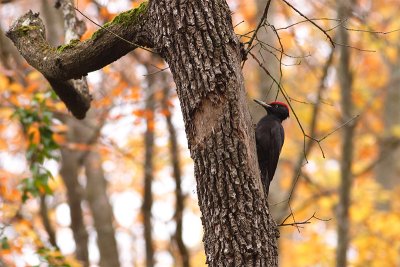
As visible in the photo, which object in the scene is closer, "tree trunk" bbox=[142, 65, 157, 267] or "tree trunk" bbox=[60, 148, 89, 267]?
"tree trunk" bbox=[142, 65, 157, 267]

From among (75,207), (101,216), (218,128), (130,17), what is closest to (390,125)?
(101,216)

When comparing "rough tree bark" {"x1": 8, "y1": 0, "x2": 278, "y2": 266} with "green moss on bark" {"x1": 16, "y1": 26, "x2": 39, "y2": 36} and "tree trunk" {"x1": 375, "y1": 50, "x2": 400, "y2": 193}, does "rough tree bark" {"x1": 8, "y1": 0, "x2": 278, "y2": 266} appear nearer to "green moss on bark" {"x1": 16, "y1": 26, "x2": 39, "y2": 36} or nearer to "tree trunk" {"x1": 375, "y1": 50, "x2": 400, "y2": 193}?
"green moss on bark" {"x1": 16, "y1": 26, "x2": 39, "y2": 36}

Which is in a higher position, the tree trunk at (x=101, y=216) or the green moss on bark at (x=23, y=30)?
the tree trunk at (x=101, y=216)

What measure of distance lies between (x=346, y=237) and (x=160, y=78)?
3611mm

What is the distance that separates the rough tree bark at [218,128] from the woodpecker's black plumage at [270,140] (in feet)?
5.10

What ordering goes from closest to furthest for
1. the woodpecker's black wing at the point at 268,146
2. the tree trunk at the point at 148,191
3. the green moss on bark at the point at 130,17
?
1. the green moss on bark at the point at 130,17
2. the woodpecker's black wing at the point at 268,146
3. the tree trunk at the point at 148,191

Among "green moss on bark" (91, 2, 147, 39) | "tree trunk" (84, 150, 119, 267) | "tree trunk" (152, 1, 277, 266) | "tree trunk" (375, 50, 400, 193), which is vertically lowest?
"tree trunk" (152, 1, 277, 266)

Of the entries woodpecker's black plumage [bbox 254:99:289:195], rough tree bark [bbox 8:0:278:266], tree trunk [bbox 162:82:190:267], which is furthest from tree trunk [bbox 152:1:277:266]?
tree trunk [bbox 162:82:190:267]

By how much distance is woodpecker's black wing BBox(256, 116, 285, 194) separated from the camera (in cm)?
502

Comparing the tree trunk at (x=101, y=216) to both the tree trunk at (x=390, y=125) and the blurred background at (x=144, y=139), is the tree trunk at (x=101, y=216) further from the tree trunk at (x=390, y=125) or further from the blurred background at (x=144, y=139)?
the tree trunk at (x=390, y=125)

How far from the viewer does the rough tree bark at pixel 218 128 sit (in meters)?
3.05

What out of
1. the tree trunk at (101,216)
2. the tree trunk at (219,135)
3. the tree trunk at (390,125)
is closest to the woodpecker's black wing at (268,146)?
the tree trunk at (219,135)

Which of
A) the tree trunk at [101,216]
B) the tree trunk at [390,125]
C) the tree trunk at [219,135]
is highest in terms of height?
the tree trunk at [390,125]

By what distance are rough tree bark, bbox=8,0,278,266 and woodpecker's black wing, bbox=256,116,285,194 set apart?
1.56 m
